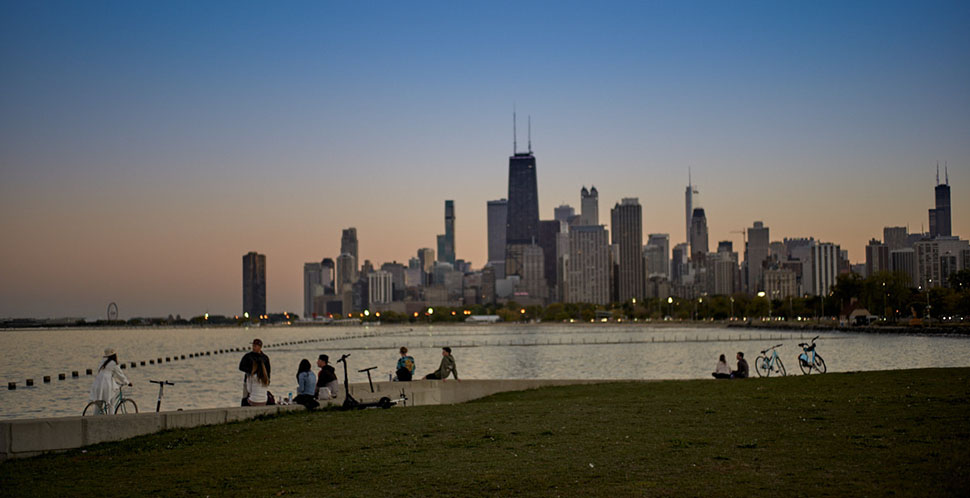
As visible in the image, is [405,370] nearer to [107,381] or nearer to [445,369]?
[445,369]

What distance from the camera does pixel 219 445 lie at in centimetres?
1645

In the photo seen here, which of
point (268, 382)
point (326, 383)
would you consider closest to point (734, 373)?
point (326, 383)

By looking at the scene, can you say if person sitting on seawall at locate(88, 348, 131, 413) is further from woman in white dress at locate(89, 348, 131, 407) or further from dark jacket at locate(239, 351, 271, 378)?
dark jacket at locate(239, 351, 271, 378)

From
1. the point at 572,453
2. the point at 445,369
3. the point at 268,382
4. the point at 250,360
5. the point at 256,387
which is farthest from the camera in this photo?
the point at 445,369

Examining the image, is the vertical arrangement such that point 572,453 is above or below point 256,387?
below

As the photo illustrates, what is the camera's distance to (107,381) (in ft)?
70.2

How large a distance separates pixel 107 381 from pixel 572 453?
1272 centimetres

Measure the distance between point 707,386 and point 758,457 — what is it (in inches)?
507

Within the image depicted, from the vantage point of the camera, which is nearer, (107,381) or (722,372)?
(107,381)

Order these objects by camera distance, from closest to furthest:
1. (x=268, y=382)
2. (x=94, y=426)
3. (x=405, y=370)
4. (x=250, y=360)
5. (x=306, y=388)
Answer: (x=94, y=426)
(x=250, y=360)
(x=268, y=382)
(x=306, y=388)
(x=405, y=370)

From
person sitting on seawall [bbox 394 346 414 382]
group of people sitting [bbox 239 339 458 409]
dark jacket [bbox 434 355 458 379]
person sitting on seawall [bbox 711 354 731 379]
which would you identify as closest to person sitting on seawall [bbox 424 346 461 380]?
dark jacket [bbox 434 355 458 379]

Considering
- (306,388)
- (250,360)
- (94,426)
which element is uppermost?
(250,360)

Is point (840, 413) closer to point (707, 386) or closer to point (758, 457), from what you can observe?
point (758, 457)

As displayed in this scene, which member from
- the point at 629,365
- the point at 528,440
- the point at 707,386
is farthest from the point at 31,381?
the point at 528,440
